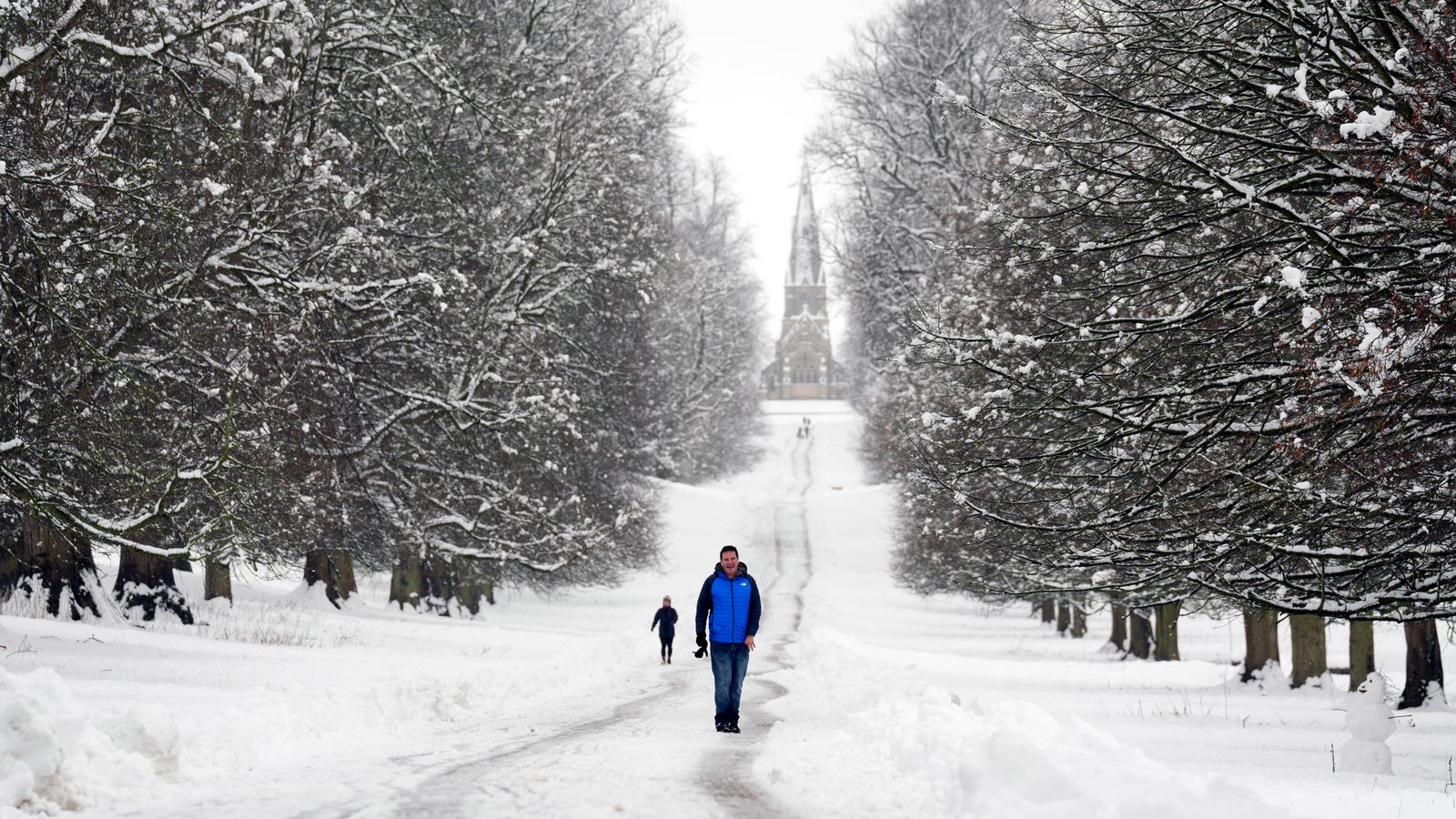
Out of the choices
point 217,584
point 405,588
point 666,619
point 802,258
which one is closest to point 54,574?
point 217,584

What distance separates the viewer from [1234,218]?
12664mm

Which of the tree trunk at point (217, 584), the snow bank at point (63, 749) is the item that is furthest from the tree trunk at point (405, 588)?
the snow bank at point (63, 749)

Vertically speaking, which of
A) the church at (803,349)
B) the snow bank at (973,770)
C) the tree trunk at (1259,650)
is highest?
the church at (803,349)

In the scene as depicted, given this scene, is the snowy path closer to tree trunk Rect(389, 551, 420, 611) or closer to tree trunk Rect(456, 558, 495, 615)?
tree trunk Rect(456, 558, 495, 615)

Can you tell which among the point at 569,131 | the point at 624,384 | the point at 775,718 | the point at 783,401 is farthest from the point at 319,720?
the point at 783,401

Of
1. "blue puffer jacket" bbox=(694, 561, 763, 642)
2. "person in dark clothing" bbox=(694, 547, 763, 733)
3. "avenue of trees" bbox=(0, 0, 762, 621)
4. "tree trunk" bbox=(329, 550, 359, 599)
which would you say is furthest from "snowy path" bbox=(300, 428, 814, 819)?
"tree trunk" bbox=(329, 550, 359, 599)

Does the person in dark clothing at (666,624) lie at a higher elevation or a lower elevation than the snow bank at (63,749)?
lower

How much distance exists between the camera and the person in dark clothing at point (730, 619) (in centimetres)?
1238

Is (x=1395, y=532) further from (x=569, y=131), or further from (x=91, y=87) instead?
(x=569, y=131)

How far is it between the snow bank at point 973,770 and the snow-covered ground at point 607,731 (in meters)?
0.03

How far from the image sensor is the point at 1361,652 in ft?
55.1

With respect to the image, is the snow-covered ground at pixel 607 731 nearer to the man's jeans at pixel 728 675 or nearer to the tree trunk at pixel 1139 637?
the man's jeans at pixel 728 675

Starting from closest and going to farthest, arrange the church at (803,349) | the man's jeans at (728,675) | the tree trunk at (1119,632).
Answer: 1. the man's jeans at (728,675)
2. the tree trunk at (1119,632)
3. the church at (803,349)

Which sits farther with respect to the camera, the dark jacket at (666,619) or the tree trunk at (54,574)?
the dark jacket at (666,619)
